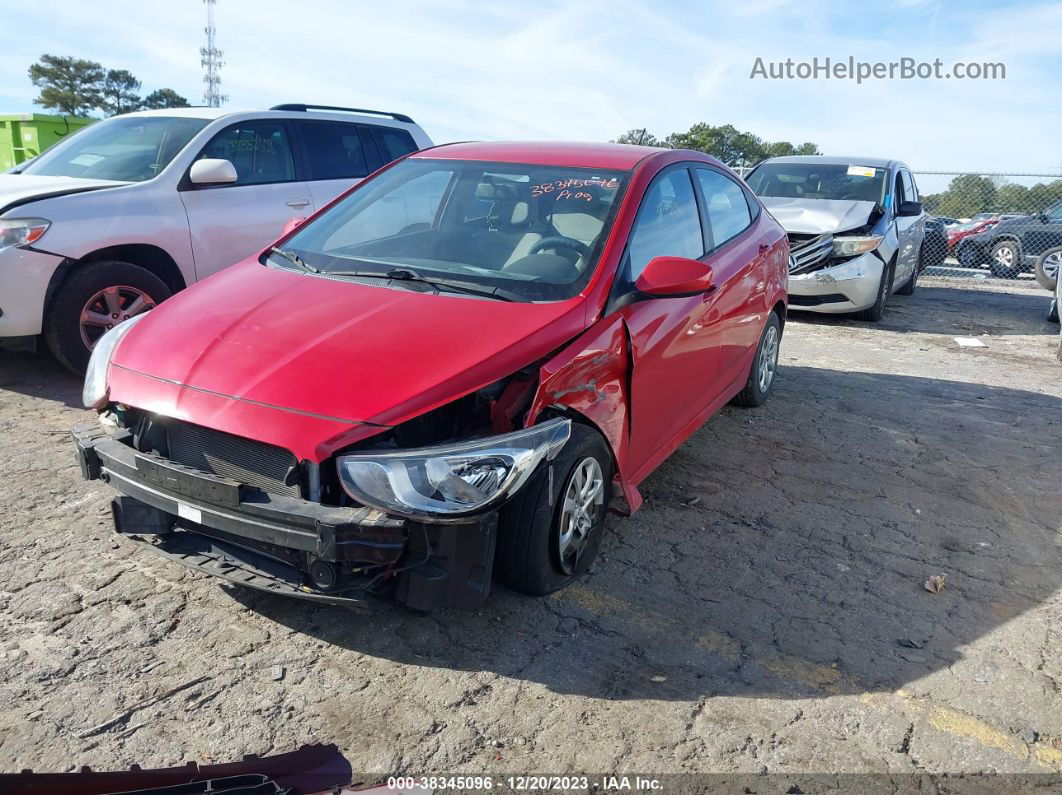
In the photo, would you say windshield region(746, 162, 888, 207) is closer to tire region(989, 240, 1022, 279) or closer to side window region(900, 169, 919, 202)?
side window region(900, 169, 919, 202)

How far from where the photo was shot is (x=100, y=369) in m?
3.35

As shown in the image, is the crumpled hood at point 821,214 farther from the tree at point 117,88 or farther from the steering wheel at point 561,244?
the tree at point 117,88

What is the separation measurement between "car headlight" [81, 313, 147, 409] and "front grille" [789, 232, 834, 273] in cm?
737

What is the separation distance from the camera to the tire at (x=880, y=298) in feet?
31.2

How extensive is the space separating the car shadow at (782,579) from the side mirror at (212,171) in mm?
3638

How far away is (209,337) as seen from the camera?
321cm

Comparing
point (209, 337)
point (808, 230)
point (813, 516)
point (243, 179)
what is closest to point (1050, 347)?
point (808, 230)

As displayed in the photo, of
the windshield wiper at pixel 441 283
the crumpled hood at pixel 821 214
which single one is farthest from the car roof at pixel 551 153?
the crumpled hood at pixel 821 214

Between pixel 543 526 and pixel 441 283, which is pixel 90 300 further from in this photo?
pixel 543 526

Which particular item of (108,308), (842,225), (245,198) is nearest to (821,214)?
(842,225)

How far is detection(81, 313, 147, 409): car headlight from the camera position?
324cm

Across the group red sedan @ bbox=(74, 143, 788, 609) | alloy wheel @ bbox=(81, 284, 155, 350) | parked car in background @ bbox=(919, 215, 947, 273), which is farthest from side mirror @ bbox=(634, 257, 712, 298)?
parked car in background @ bbox=(919, 215, 947, 273)

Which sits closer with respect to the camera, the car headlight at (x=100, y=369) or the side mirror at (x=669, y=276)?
the car headlight at (x=100, y=369)

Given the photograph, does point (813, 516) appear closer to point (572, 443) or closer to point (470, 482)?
point (572, 443)
